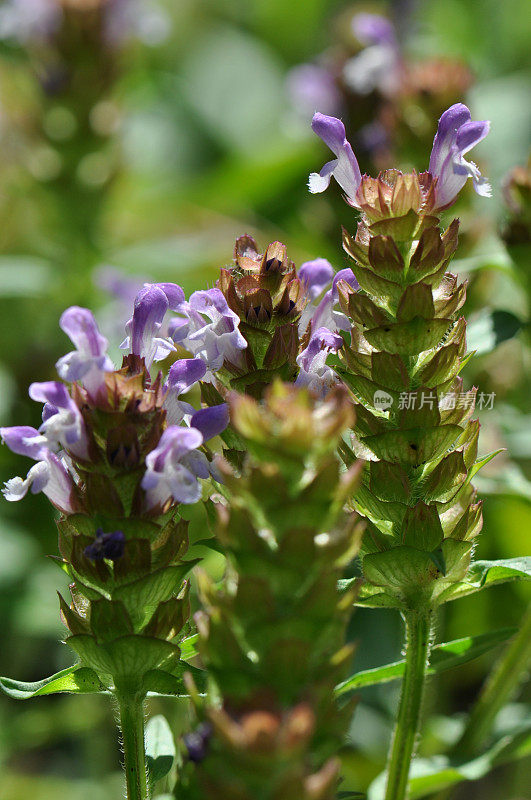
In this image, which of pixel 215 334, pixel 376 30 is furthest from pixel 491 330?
pixel 376 30

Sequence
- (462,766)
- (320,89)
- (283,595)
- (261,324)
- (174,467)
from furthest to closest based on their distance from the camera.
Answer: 1. (320,89)
2. (462,766)
3. (261,324)
4. (174,467)
5. (283,595)

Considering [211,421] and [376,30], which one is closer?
[211,421]

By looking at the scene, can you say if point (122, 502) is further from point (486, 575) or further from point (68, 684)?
point (486, 575)

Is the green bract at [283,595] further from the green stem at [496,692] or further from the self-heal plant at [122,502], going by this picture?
the green stem at [496,692]

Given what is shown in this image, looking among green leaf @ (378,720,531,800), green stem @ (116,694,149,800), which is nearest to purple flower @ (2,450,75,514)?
green stem @ (116,694,149,800)

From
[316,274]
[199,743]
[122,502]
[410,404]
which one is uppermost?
[316,274]

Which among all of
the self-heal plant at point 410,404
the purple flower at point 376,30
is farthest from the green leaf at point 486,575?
the purple flower at point 376,30
